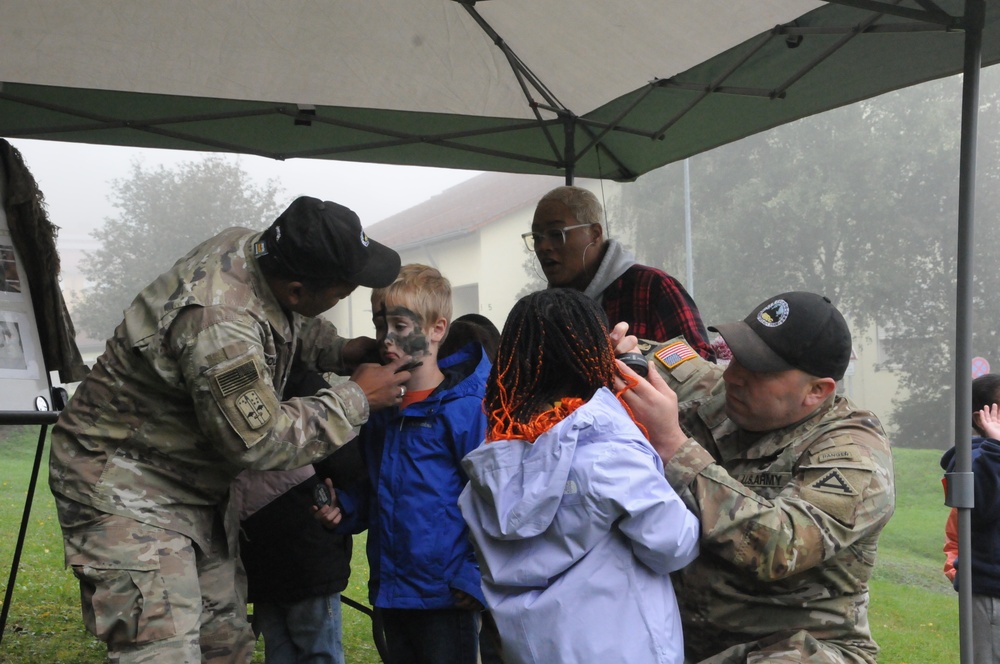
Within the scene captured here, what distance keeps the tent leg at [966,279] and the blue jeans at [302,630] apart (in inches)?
83.1

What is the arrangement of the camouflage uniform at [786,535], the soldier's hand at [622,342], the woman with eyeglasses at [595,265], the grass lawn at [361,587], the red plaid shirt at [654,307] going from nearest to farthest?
the camouflage uniform at [786,535], the soldier's hand at [622,342], the red plaid shirt at [654,307], the woman with eyeglasses at [595,265], the grass lawn at [361,587]

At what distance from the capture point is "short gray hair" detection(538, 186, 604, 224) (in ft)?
12.2

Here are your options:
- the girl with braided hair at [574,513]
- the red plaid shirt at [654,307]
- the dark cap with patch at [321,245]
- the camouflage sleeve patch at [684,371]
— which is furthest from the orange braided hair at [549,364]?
the red plaid shirt at [654,307]

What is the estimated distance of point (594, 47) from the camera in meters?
3.98

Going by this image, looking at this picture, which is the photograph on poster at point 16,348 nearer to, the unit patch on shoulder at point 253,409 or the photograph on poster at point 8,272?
the photograph on poster at point 8,272

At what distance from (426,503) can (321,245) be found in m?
0.92

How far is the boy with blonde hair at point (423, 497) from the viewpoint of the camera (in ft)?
9.14

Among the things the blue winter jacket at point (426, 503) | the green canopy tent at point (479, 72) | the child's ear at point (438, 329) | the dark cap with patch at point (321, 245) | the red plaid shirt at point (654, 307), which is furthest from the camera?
the red plaid shirt at point (654, 307)

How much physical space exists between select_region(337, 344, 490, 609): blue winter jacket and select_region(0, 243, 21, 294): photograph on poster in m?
1.81

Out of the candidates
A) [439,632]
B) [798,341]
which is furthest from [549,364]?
[439,632]

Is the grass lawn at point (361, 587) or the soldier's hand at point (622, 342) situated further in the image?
the grass lawn at point (361, 587)

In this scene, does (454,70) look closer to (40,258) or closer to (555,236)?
(555,236)

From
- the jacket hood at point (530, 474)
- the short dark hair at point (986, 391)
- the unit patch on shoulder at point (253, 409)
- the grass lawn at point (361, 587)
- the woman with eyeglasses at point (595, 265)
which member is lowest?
the grass lawn at point (361, 587)

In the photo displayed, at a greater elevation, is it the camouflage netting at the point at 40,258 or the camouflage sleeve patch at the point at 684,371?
the camouflage netting at the point at 40,258
